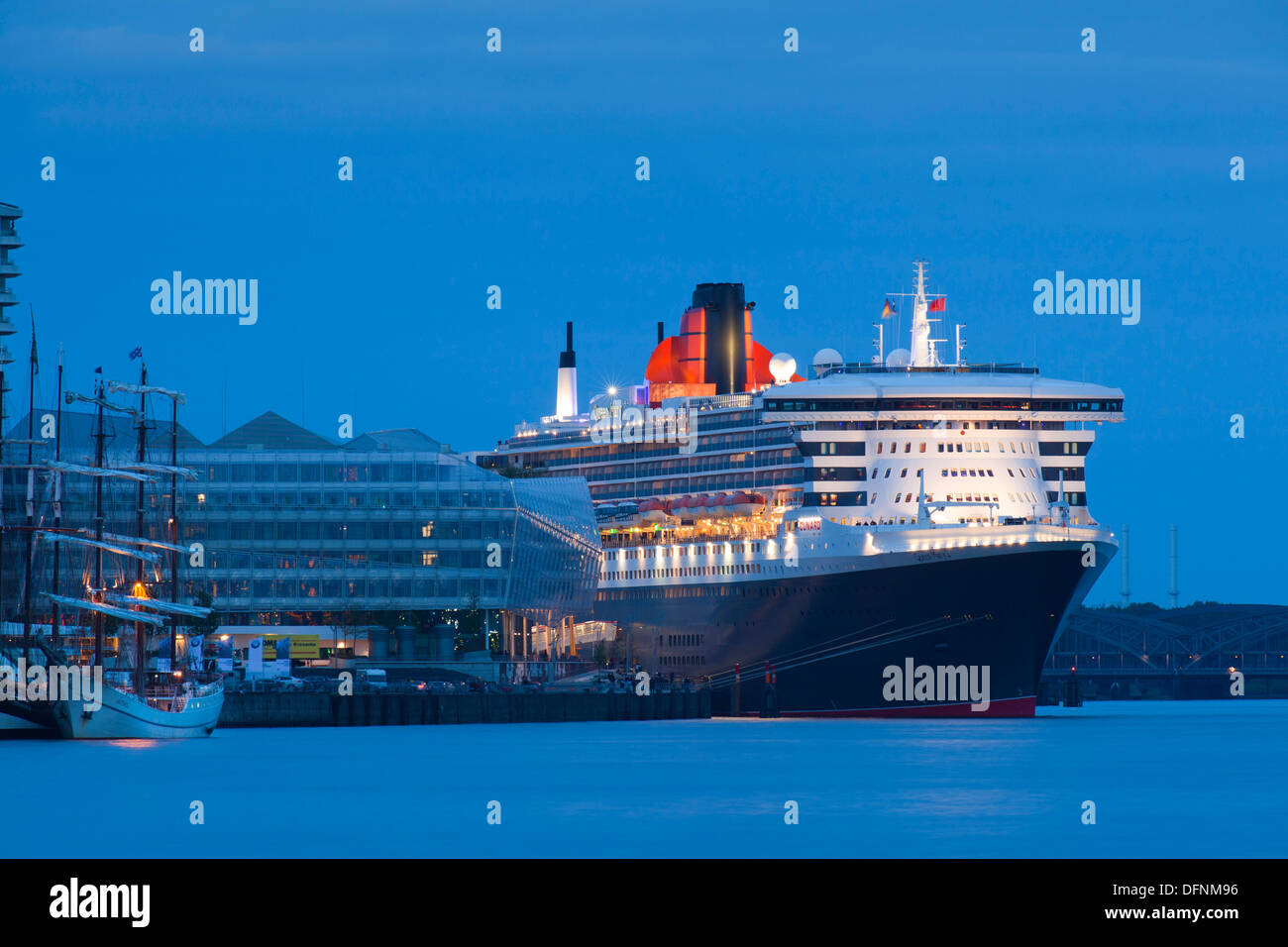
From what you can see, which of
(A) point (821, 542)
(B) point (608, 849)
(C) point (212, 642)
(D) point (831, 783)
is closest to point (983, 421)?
(A) point (821, 542)

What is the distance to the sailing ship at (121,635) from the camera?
85375 mm

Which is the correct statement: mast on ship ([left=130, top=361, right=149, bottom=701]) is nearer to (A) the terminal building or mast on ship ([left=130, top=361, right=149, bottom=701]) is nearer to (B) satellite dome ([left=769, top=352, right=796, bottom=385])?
(A) the terminal building

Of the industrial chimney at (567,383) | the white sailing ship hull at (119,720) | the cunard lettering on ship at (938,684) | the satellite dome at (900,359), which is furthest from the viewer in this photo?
the industrial chimney at (567,383)

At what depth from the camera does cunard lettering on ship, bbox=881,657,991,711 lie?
9744 cm

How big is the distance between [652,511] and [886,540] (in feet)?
74.2

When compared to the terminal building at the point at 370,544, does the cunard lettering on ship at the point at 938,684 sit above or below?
below

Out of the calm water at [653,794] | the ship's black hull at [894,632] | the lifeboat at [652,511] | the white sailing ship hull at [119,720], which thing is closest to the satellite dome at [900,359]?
the ship's black hull at [894,632]

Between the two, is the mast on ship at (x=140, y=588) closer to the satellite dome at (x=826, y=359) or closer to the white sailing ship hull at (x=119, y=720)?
the white sailing ship hull at (x=119, y=720)

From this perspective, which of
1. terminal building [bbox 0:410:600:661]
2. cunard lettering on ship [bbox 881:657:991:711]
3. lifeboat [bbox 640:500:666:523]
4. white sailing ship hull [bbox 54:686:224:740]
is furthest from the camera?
terminal building [bbox 0:410:600:661]

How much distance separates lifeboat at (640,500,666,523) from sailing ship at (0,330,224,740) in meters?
24.5

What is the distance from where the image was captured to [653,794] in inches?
2435

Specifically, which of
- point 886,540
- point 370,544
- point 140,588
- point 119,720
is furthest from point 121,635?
point 886,540

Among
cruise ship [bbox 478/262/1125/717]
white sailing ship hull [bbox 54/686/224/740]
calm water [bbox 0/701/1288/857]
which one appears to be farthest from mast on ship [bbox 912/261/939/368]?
white sailing ship hull [bbox 54/686/224/740]

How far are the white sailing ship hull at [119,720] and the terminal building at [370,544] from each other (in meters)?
34.8
